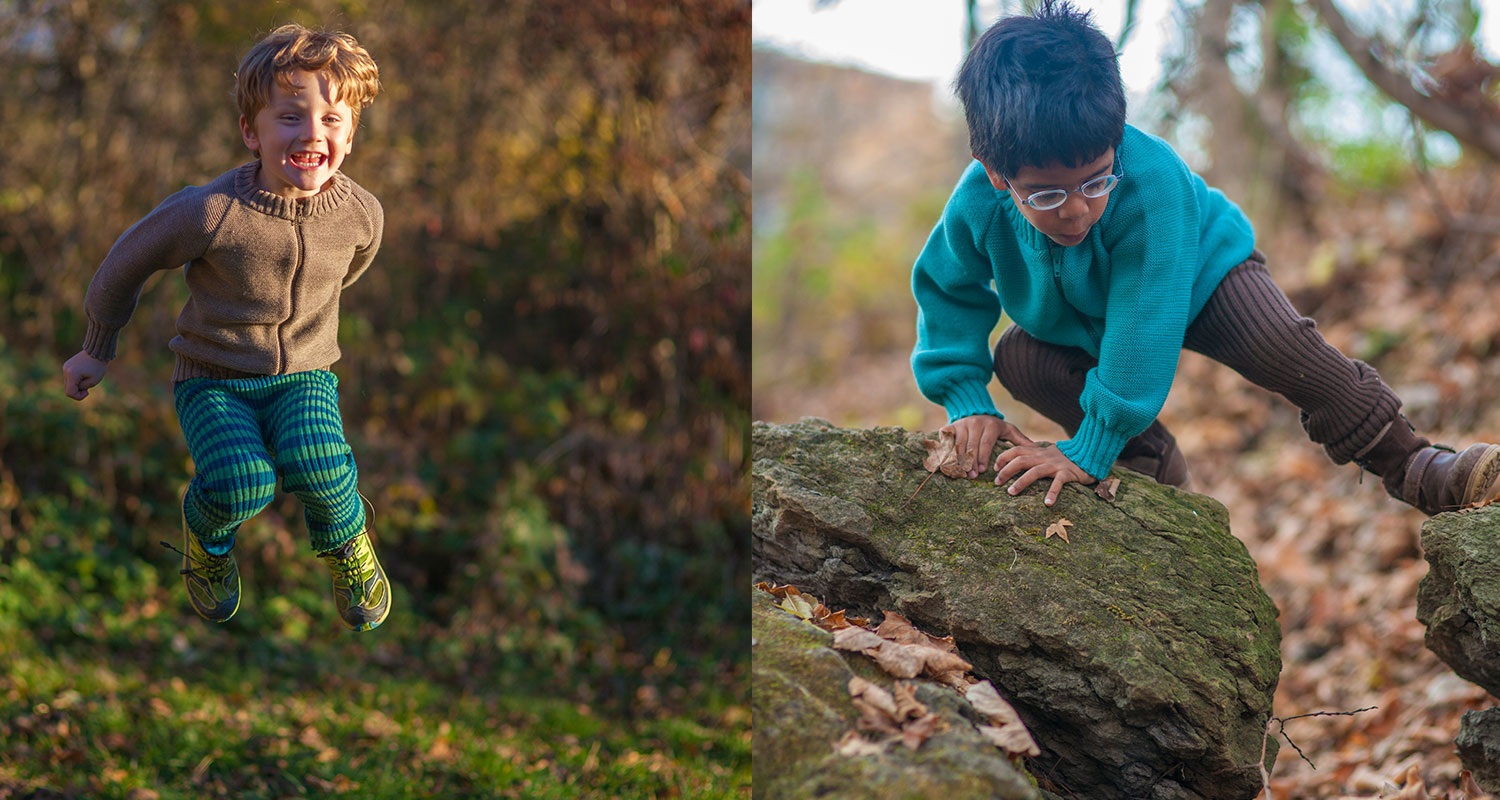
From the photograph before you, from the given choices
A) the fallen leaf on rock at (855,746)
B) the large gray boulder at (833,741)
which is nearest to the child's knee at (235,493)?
the large gray boulder at (833,741)

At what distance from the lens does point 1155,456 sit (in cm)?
343

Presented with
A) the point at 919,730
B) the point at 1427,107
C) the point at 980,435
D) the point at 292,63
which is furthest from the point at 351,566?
the point at 1427,107

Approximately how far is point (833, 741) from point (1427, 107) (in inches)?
234

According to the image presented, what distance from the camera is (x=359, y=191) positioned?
2.37m

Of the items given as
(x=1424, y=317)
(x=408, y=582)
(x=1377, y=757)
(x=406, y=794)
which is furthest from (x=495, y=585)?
(x=1424, y=317)

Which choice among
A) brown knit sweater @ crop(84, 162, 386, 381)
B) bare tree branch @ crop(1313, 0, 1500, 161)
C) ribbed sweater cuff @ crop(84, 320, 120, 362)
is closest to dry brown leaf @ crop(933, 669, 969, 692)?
brown knit sweater @ crop(84, 162, 386, 381)

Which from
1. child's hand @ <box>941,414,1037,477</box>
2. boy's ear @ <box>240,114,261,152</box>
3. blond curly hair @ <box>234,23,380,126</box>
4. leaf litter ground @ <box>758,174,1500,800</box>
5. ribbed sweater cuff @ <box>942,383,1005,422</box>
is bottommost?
leaf litter ground @ <box>758,174,1500,800</box>

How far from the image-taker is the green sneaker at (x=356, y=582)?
2.36 meters

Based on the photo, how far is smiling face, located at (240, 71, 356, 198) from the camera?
2.09m

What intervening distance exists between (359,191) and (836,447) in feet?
4.92

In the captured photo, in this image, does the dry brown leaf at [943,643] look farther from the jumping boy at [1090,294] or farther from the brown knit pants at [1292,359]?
the brown knit pants at [1292,359]

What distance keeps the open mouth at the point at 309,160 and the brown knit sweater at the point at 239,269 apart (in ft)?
0.34

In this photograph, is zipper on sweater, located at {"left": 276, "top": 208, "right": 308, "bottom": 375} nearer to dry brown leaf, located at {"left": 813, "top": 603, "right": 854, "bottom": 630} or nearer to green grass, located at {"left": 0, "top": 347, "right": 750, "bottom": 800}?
dry brown leaf, located at {"left": 813, "top": 603, "right": 854, "bottom": 630}

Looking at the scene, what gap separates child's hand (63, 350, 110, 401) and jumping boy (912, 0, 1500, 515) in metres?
2.16
